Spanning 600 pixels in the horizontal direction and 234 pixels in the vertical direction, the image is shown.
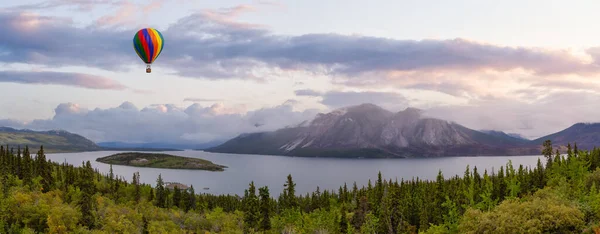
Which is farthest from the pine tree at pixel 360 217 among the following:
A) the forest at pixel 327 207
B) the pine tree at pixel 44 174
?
the pine tree at pixel 44 174

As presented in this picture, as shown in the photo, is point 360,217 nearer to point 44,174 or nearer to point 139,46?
point 139,46

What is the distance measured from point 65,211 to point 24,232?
10497mm

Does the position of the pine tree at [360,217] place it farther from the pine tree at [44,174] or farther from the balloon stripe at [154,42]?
the pine tree at [44,174]

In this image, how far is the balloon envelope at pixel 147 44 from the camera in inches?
2965

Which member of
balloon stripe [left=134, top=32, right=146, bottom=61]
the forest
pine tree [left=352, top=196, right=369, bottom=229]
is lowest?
pine tree [left=352, top=196, right=369, bottom=229]

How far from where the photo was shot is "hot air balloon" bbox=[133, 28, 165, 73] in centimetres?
7531

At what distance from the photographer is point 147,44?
75.2 meters

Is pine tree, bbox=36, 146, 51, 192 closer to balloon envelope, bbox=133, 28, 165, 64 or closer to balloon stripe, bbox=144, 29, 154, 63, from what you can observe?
balloon envelope, bbox=133, 28, 165, 64

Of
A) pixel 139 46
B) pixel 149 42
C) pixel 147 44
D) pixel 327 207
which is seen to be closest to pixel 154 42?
pixel 149 42

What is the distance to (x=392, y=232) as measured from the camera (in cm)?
9038

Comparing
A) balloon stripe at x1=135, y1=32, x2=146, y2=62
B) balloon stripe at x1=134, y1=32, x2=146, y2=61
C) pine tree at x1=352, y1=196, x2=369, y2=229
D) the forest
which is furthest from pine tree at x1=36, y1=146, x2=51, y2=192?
pine tree at x1=352, y1=196, x2=369, y2=229

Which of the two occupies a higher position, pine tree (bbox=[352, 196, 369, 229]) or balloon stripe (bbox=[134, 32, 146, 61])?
balloon stripe (bbox=[134, 32, 146, 61])

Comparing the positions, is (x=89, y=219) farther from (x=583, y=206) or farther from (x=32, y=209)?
(x=583, y=206)

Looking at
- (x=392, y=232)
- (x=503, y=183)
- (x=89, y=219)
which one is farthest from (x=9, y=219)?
(x=503, y=183)
